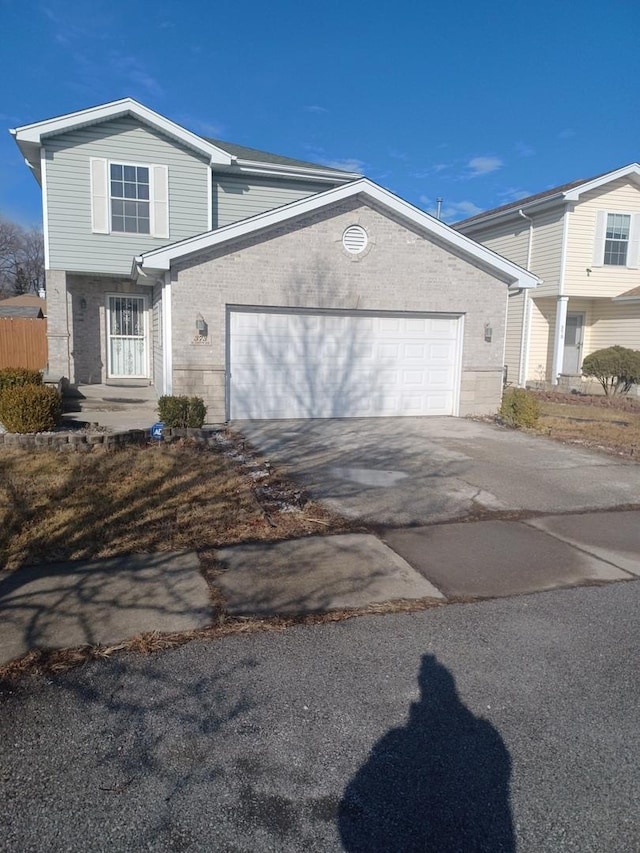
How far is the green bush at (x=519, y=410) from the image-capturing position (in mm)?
11922

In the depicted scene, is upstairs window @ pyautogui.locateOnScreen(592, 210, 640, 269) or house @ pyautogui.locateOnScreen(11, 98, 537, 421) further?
upstairs window @ pyautogui.locateOnScreen(592, 210, 640, 269)

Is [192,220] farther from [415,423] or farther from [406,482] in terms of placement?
[406,482]

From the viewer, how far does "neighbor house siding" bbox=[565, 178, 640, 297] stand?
1864 cm

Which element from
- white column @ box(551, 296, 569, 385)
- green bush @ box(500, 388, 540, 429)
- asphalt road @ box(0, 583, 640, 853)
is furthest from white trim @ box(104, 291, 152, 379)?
asphalt road @ box(0, 583, 640, 853)

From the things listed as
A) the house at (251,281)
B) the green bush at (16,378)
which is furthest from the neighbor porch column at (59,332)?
the green bush at (16,378)

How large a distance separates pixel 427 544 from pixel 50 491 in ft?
12.9

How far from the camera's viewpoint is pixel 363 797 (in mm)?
2461

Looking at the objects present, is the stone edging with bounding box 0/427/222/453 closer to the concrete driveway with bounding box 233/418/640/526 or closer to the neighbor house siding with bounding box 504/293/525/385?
the concrete driveway with bounding box 233/418/640/526

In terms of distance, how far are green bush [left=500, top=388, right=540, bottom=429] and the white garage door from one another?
1.19 metres

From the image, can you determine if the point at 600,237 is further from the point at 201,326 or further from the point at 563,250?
the point at 201,326

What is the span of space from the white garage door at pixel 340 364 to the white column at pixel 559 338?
769 cm

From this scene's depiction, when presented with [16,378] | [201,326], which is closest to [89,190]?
[201,326]

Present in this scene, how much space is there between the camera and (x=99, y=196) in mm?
14328

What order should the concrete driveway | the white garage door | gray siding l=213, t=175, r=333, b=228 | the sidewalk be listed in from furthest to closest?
gray siding l=213, t=175, r=333, b=228 → the white garage door → the concrete driveway → the sidewalk
